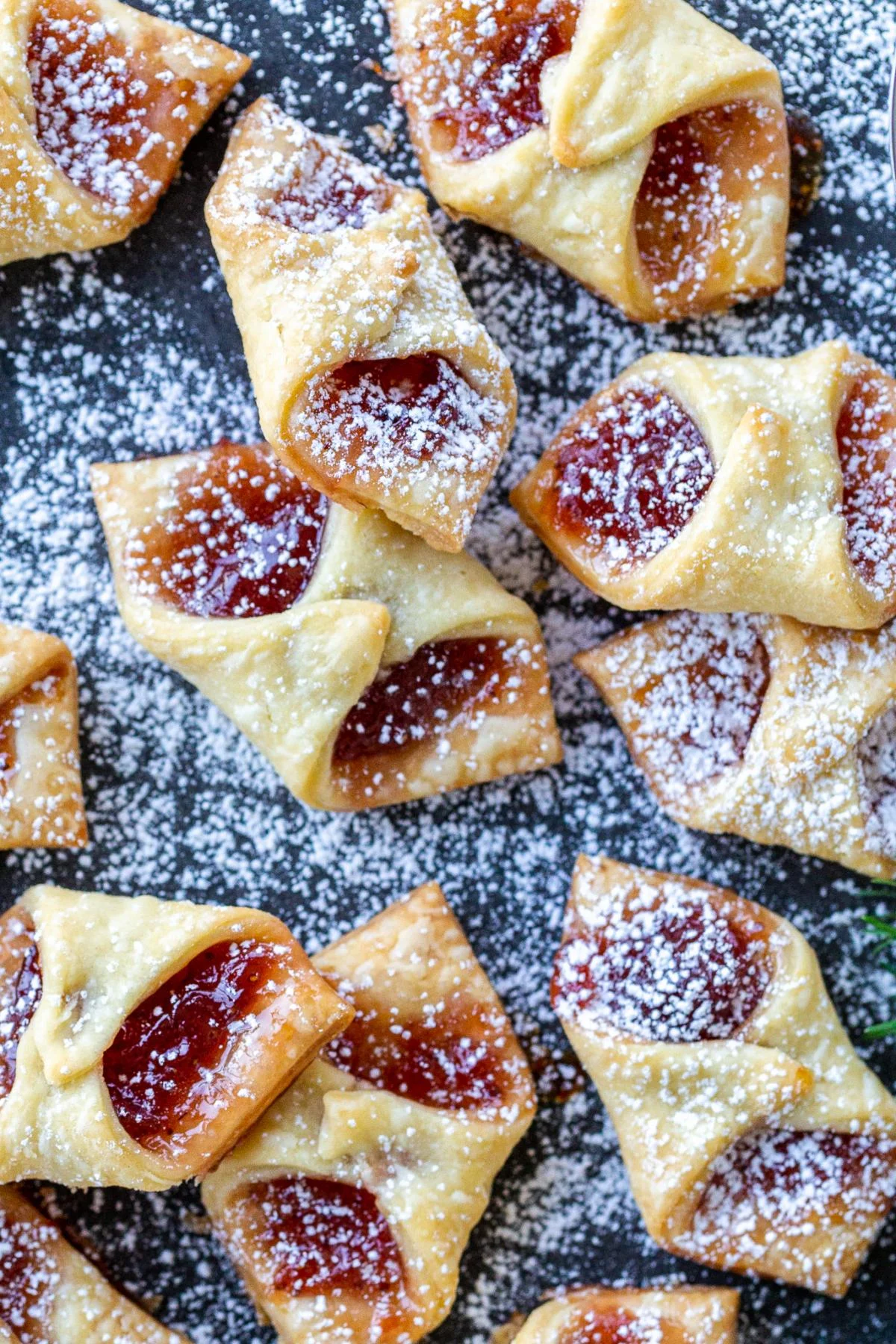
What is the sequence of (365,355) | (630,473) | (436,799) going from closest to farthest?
(365,355) → (630,473) → (436,799)

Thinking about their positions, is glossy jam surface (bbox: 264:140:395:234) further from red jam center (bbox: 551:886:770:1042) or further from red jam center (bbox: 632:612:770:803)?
red jam center (bbox: 551:886:770:1042)

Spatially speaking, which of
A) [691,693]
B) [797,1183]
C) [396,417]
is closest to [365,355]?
[396,417]

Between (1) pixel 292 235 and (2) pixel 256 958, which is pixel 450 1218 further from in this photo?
(1) pixel 292 235

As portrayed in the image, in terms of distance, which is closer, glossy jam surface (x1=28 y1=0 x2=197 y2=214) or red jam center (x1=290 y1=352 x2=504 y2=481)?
red jam center (x1=290 y1=352 x2=504 y2=481)

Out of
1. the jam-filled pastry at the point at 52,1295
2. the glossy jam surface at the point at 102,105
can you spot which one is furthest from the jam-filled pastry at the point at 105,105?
the jam-filled pastry at the point at 52,1295

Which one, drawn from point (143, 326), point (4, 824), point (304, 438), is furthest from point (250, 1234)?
point (143, 326)

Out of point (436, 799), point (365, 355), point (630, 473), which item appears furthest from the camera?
point (436, 799)

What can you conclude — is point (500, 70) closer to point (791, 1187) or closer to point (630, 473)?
point (630, 473)

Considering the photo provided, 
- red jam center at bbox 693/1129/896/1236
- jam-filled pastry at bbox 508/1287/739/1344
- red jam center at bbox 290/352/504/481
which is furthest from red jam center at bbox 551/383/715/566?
jam-filled pastry at bbox 508/1287/739/1344
